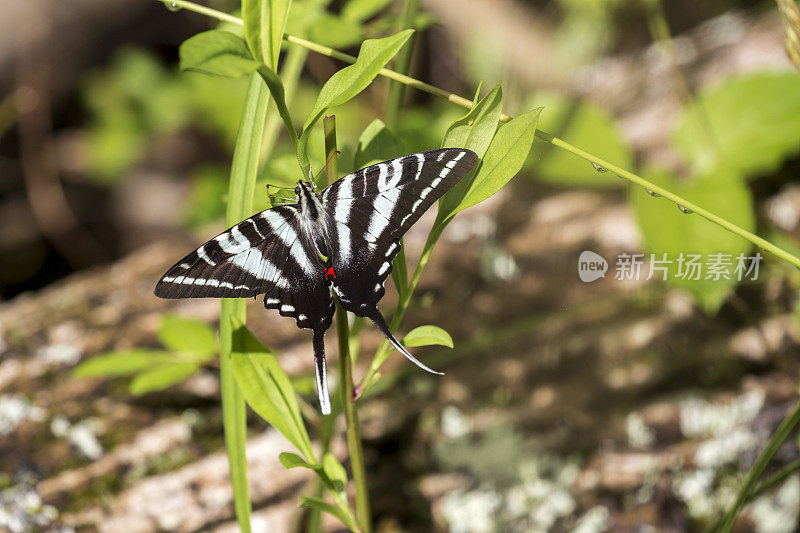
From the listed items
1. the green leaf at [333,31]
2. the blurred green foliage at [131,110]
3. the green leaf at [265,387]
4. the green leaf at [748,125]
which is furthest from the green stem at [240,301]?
the blurred green foliage at [131,110]

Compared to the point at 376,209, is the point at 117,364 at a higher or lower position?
lower

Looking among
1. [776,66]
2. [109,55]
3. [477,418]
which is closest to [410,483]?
[477,418]

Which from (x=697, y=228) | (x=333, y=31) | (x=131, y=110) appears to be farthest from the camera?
(x=131, y=110)

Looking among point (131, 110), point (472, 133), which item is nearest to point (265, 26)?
point (472, 133)

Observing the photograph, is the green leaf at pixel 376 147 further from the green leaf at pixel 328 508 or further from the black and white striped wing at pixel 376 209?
the green leaf at pixel 328 508

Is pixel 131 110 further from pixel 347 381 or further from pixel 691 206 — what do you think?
pixel 691 206

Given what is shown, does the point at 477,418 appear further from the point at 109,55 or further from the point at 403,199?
the point at 109,55
